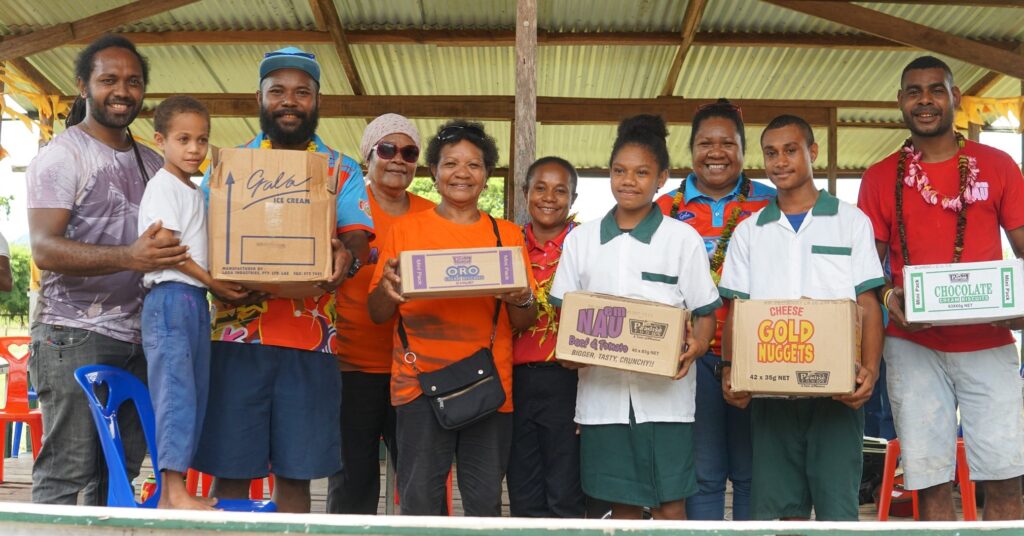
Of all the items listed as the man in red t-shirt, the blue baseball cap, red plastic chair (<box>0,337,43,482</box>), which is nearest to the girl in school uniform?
the man in red t-shirt

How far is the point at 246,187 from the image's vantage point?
2.65 metres

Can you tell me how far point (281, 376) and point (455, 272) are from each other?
2.22 feet

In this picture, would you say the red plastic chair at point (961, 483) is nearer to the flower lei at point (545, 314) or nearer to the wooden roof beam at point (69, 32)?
the flower lei at point (545, 314)

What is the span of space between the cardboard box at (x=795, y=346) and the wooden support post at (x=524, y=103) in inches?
60.2

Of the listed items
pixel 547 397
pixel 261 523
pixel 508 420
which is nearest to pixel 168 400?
pixel 261 523

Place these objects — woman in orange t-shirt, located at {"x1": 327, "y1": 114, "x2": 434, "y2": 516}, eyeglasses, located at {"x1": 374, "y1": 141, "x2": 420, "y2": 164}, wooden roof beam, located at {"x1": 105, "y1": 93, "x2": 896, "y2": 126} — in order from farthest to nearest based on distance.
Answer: wooden roof beam, located at {"x1": 105, "y1": 93, "x2": 896, "y2": 126}
eyeglasses, located at {"x1": 374, "y1": 141, "x2": 420, "y2": 164}
woman in orange t-shirt, located at {"x1": 327, "y1": 114, "x2": 434, "y2": 516}

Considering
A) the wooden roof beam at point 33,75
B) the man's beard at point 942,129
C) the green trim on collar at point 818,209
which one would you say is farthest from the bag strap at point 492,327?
the wooden roof beam at point 33,75

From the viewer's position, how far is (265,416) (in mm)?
2824

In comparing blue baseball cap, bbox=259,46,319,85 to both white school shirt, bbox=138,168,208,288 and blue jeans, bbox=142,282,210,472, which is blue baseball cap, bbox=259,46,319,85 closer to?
white school shirt, bbox=138,168,208,288

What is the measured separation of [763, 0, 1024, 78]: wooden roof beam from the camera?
691 centimetres

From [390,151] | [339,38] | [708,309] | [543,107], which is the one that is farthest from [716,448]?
[339,38]

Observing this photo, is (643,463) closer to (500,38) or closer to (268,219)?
(268,219)

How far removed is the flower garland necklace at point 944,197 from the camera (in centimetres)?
309

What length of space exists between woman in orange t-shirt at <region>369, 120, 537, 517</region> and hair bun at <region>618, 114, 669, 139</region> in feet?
1.73
